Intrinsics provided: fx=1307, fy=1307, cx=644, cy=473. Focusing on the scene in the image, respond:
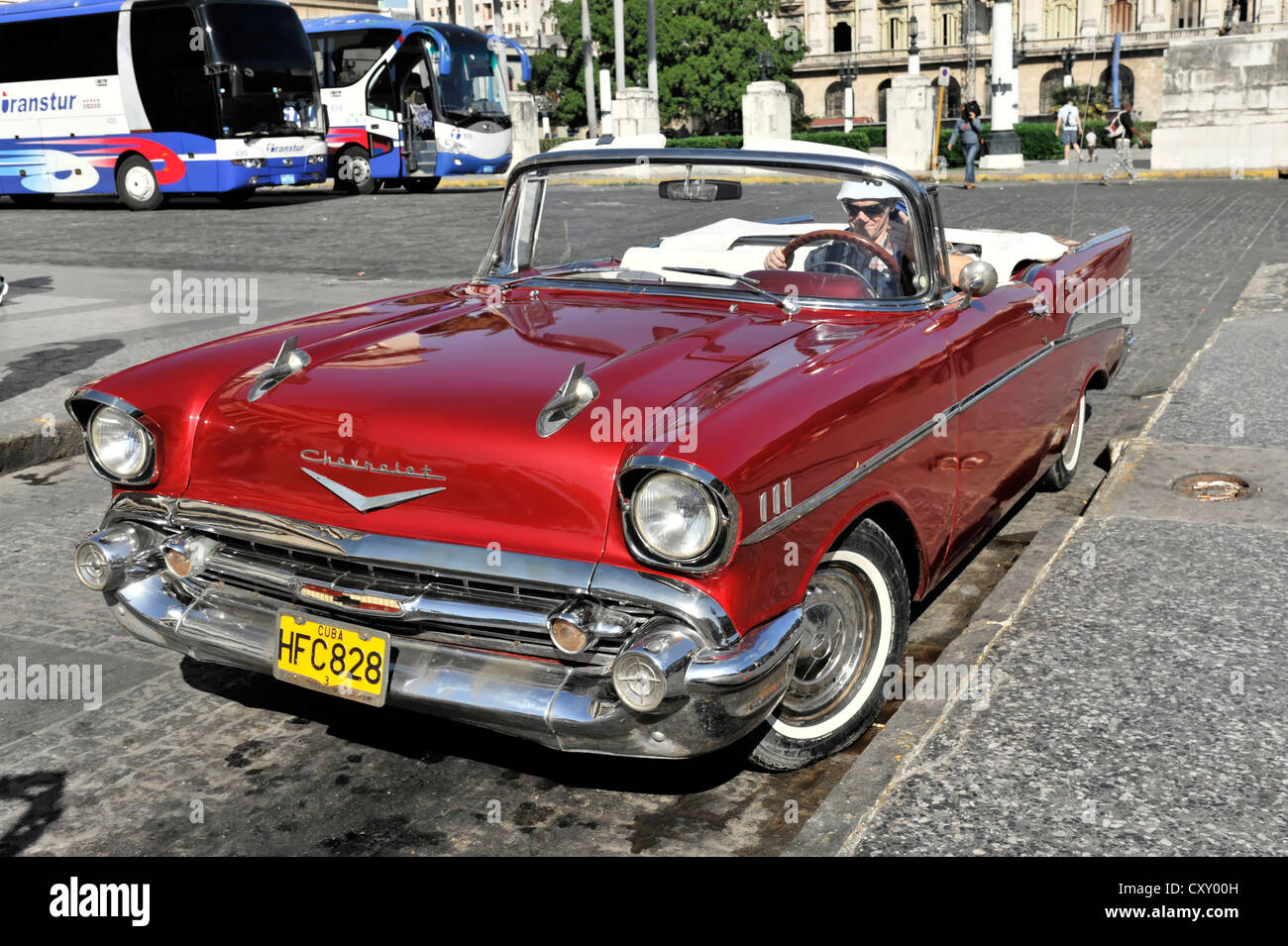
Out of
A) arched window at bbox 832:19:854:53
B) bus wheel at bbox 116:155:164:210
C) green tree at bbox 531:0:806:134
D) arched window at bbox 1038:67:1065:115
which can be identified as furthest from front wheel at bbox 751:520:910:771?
arched window at bbox 832:19:854:53

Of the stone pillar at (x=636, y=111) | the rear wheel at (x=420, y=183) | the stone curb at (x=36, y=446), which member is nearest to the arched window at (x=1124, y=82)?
the stone pillar at (x=636, y=111)

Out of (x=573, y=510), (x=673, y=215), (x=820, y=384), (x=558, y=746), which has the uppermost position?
(x=673, y=215)

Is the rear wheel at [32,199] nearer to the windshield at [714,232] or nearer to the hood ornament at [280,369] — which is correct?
the windshield at [714,232]

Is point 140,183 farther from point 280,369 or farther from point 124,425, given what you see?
point 280,369

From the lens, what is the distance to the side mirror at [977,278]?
4.21m

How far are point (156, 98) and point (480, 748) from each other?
21732 mm

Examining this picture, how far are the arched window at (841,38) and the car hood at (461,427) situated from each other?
326 feet

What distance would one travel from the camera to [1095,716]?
3.47 m

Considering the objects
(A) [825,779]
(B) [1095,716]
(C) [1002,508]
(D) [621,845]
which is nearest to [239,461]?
(D) [621,845]

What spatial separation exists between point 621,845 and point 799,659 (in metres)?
0.66

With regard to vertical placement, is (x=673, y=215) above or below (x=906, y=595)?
above

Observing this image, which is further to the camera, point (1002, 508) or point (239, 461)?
point (1002, 508)

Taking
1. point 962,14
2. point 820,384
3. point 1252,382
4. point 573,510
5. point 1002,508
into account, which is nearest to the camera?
point 573,510
